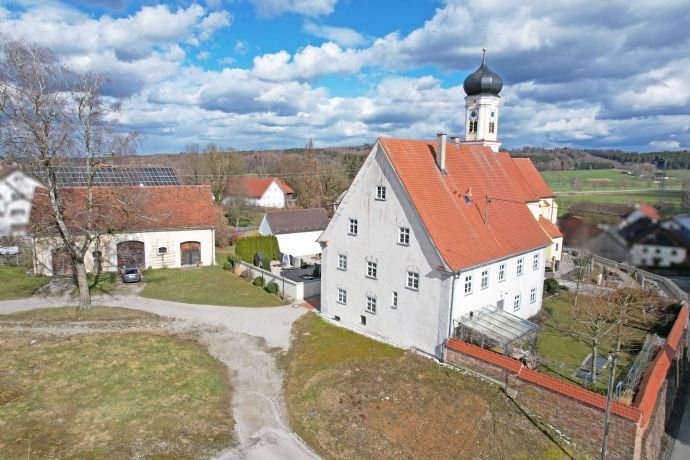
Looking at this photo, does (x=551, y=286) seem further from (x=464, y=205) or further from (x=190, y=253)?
(x=190, y=253)

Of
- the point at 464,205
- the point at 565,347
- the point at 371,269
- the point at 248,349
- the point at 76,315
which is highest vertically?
the point at 464,205

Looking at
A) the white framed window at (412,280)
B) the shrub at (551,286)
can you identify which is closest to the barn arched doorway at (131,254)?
the white framed window at (412,280)

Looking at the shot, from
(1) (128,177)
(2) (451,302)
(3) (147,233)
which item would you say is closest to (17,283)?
(3) (147,233)

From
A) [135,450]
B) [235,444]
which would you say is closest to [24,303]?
[135,450]

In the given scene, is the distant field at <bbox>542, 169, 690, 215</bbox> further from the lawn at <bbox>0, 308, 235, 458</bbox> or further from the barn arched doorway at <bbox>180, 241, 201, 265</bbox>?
the barn arched doorway at <bbox>180, 241, 201, 265</bbox>

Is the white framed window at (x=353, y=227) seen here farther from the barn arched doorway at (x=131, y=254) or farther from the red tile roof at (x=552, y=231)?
the barn arched doorway at (x=131, y=254)

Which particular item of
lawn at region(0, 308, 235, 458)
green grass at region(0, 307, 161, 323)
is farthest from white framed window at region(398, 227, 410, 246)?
green grass at region(0, 307, 161, 323)

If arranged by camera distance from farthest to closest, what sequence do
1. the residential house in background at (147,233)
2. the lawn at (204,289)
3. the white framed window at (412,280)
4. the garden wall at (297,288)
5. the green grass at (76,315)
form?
1. the residential house in background at (147,233)
2. the garden wall at (297,288)
3. the lawn at (204,289)
4. the green grass at (76,315)
5. the white framed window at (412,280)
